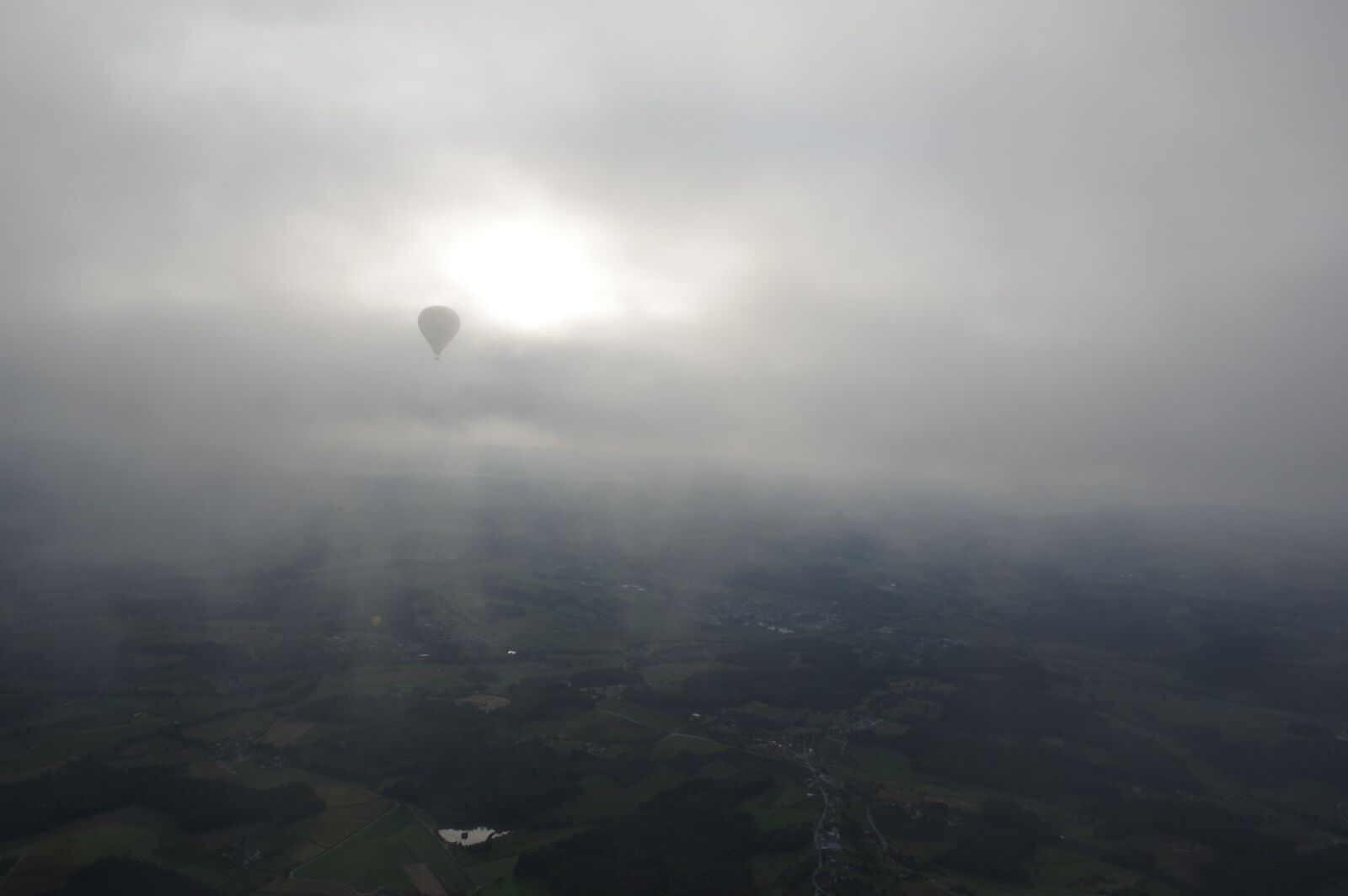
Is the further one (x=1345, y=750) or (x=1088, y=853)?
(x=1345, y=750)

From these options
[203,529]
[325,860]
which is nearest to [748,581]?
[325,860]

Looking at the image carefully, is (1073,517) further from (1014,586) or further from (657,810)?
(657,810)

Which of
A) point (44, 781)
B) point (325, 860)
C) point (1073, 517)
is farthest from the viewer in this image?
point (1073, 517)

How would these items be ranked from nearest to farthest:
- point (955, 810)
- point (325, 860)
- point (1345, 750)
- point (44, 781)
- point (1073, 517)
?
point (325, 860) → point (44, 781) → point (955, 810) → point (1345, 750) → point (1073, 517)

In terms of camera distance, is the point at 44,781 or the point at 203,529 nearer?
the point at 44,781

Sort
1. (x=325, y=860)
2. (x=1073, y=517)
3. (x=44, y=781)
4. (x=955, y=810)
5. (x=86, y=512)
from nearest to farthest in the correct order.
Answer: (x=325, y=860) → (x=44, y=781) → (x=955, y=810) → (x=86, y=512) → (x=1073, y=517)

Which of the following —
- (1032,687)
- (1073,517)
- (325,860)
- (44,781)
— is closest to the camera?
(325,860)

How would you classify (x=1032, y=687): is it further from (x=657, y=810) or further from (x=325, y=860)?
(x=325, y=860)

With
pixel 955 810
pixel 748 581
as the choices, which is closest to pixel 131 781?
pixel 955 810
